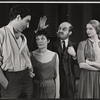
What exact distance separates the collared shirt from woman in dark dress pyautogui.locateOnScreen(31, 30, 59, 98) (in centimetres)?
9

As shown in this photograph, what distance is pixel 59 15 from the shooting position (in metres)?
2.47

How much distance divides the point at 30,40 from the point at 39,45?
111 millimetres

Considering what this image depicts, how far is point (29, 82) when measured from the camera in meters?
2.44

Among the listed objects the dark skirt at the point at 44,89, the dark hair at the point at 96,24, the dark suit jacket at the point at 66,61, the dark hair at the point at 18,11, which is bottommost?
the dark skirt at the point at 44,89

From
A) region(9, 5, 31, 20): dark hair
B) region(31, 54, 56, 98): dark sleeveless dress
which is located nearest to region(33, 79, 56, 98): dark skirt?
region(31, 54, 56, 98): dark sleeveless dress

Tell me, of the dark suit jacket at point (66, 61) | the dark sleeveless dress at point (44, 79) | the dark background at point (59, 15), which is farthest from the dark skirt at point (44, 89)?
the dark background at point (59, 15)

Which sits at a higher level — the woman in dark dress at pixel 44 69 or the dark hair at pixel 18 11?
the dark hair at pixel 18 11

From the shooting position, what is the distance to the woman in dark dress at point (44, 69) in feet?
8.03

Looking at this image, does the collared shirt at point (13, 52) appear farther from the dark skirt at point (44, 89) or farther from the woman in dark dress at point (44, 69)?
the dark skirt at point (44, 89)

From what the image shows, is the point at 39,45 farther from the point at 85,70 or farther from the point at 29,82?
the point at 85,70

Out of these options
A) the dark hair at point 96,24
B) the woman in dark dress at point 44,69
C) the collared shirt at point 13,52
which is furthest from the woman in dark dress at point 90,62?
the collared shirt at point 13,52

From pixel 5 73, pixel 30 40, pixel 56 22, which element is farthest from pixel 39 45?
pixel 5 73

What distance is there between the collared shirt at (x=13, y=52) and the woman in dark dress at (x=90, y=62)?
1.90 feet

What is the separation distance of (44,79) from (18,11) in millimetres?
781
